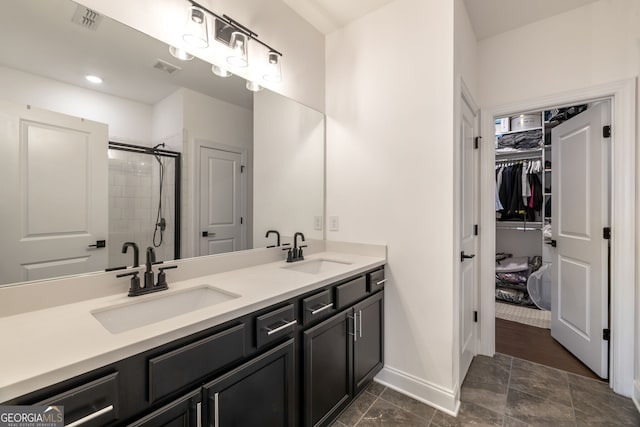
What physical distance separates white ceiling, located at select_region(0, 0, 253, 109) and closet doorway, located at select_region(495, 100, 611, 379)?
2637 mm

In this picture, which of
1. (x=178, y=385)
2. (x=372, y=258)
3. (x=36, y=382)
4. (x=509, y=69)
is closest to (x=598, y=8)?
(x=509, y=69)

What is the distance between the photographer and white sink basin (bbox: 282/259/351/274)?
6.54 ft

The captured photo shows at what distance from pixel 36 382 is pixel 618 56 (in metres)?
3.38

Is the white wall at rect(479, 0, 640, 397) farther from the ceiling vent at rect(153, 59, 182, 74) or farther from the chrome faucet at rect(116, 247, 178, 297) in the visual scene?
the chrome faucet at rect(116, 247, 178, 297)

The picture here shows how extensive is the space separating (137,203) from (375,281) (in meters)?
1.49

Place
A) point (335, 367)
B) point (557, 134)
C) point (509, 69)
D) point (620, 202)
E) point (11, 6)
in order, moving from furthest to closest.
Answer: point (557, 134) < point (509, 69) < point (620, 202) < point (335, 367) < point (11, 6)

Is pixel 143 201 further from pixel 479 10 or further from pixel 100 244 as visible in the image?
pixel 479 10

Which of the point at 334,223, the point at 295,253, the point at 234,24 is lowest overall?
the point at 295,253

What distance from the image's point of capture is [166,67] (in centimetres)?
146

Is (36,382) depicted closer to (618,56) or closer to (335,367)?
(335,367)

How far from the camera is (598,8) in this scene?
6.59 feet

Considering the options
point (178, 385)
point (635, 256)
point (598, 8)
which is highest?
point (598, 8)

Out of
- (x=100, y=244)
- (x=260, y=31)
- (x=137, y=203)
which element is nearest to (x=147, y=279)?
(x=100, y=244)

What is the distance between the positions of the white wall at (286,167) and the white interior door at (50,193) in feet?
2.95
